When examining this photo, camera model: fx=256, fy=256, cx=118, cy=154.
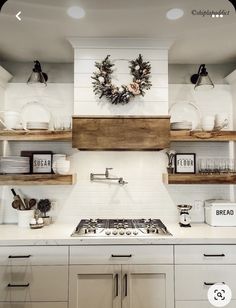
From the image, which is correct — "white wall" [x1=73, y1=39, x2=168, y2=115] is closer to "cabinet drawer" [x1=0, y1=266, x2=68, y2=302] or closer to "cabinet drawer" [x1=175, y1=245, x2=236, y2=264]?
"cabinet drawer" [x1=175, y1=245, x2=236, y2=264]

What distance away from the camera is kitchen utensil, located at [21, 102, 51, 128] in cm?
238

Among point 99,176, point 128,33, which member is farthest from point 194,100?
point 99,176

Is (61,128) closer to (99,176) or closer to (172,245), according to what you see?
(99,176)

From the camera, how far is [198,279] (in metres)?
1.82

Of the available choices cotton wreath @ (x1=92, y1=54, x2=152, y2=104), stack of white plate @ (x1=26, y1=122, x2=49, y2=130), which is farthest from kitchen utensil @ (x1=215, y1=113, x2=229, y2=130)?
stack of white plate @ (x1=26, y1=122, x2=49, y2=130)

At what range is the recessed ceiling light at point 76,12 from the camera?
1.54 meters

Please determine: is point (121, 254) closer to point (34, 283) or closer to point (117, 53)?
point (34, 283)

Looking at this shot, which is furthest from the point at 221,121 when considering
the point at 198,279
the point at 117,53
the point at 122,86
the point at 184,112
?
the point at 198,279

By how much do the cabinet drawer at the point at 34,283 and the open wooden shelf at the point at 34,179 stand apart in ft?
2.07

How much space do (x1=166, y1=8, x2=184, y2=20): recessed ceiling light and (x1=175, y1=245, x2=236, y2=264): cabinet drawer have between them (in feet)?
5.11

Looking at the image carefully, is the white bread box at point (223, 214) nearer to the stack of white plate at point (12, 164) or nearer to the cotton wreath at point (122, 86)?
the cotton wreath at point (122, 86)

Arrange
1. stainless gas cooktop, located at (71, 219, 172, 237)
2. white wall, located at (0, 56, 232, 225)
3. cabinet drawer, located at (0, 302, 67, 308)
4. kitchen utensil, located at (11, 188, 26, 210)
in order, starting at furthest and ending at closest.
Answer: white wall, located at (0, 56, 232, 225) < kitchen utensil, located at (11, 188, 26, 210) < stainless gas cooktop, located at (71, 219, 172, 237) < cabinet drawer, located at (0, 302, 67, 308)

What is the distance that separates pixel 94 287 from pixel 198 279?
74 centimetres

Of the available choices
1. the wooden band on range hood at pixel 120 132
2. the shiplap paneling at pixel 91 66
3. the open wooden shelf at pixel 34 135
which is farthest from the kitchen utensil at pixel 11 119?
the shiplap paneling at pixel 91 66
